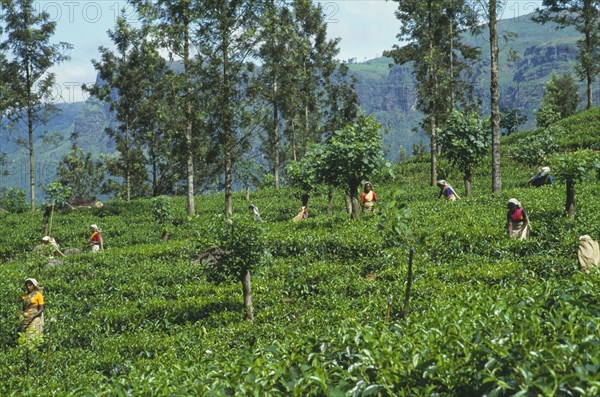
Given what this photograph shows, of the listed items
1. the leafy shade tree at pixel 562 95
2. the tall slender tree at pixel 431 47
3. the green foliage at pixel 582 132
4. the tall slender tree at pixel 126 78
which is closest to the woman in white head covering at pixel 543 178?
the tall slender tree at pixel 431 47

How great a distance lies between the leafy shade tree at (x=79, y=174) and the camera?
9015 centimetres

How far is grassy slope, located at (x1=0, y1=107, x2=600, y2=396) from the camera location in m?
4.97

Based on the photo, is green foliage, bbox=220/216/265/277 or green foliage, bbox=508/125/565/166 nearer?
green foliage, bbox=220/216/265/277

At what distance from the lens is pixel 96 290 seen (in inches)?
685

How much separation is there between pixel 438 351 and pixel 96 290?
47.7 feet

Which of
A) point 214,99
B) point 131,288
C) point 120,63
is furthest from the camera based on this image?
point 120,63

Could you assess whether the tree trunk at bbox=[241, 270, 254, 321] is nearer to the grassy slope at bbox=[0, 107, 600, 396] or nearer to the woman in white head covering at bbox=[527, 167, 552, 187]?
the grassy slope at bbox=[0, 107, 600, 396]

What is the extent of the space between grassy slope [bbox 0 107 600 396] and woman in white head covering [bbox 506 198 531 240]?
1.64ft

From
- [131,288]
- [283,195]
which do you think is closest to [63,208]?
[283,195]

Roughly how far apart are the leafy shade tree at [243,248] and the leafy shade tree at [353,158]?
27.6 feet

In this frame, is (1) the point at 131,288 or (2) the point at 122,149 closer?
(1) the point at 131,288

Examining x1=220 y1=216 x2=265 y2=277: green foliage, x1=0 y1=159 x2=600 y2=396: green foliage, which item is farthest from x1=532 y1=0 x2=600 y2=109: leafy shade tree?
x1=220 y1=216 x2=265 y2=277: green foliage

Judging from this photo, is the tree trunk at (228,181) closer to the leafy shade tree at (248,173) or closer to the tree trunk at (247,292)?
the leafy shade tree at (248,173)

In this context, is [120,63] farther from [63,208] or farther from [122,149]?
[63,208]
